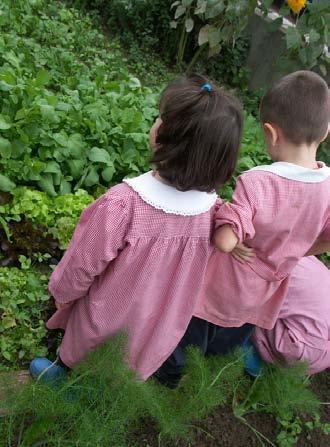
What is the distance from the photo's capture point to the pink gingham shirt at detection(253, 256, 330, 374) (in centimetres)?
239

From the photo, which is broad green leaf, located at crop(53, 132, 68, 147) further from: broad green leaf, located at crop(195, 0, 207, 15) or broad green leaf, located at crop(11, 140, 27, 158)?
broad green leaf, located at crop(195, 0, 207, 15)

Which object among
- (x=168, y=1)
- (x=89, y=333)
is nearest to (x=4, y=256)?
(x=89, y=333)

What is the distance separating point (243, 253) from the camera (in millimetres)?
1934

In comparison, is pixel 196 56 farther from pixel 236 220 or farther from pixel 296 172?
pixel 236 220

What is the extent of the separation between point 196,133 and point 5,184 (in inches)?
57.5

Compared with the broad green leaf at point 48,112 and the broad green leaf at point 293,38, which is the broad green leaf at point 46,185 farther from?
the broad green leaf at point 293,38

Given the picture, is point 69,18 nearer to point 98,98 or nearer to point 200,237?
point 98,98

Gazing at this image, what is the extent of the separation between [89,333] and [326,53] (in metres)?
3.99

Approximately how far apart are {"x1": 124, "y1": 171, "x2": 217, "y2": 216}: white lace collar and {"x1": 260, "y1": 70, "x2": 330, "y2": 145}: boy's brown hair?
393mm

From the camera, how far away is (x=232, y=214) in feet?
5.73

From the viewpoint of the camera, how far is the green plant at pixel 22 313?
2.40 meters

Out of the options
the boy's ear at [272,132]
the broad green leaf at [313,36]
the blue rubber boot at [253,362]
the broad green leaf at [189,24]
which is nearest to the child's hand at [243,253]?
the boy's ear at [272,132]

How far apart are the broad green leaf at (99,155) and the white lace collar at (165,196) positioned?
1323 mm

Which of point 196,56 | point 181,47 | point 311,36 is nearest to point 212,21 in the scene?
point 196,56
